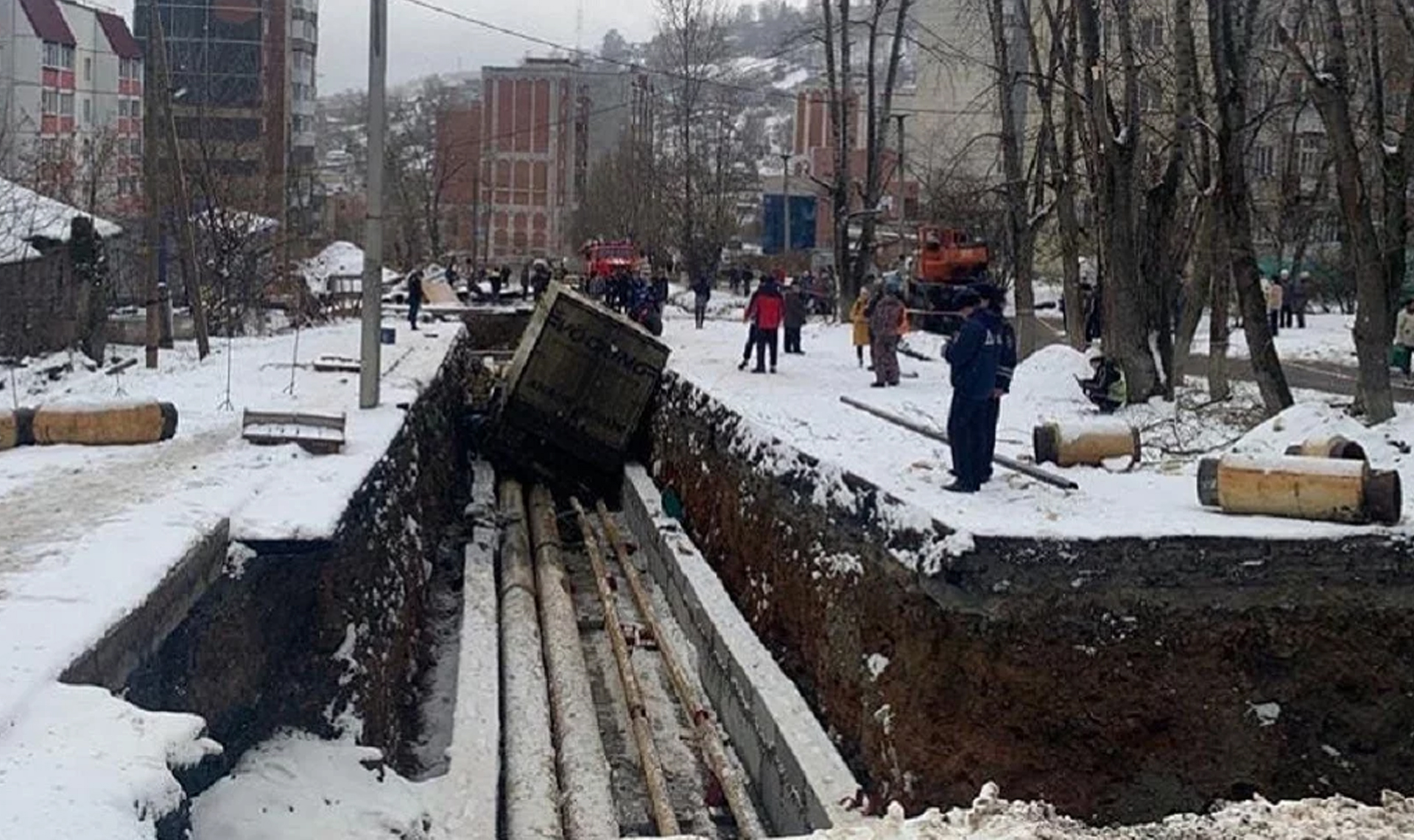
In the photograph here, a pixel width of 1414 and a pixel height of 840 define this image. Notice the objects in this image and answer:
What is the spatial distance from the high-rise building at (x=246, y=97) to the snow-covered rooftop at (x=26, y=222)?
3042 mm

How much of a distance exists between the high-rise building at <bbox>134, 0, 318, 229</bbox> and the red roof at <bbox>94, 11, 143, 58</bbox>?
7658 mm

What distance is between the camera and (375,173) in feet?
52.9

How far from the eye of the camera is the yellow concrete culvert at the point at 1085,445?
486 inches

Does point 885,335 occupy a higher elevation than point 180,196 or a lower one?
lower

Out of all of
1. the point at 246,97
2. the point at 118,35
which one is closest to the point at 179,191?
the point at 246,97

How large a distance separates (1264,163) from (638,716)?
37.3m

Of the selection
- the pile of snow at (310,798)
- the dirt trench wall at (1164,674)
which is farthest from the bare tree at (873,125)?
the pile of snow at (310,798)

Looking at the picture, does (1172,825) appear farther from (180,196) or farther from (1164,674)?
(180,196)

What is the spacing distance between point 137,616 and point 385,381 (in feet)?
40.2

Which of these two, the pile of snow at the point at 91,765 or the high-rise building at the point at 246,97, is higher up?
the high-rise building at the point at 246,97

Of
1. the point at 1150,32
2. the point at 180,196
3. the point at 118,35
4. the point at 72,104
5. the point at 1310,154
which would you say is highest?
the point at 118,35

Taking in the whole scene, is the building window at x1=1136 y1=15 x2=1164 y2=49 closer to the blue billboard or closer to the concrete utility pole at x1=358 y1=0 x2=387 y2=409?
the concrete utility pole at x1=358 y1=0 x2=387 y2=409

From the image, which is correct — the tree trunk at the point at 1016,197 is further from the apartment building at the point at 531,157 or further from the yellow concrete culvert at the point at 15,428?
the apartment building at the point at 531,157

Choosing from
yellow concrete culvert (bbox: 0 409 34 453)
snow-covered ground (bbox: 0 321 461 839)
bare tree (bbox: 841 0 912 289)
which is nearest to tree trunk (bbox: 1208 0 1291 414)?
snow-covered ground (bbox: 0 321 461 839)
